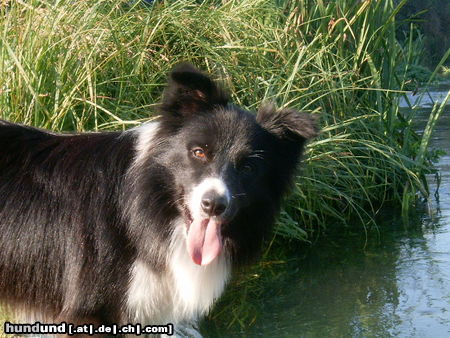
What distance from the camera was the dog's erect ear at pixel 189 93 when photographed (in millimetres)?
3508

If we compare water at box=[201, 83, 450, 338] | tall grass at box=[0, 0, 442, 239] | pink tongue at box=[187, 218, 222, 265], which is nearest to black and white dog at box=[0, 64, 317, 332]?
pink tongue at box=[187, 218, 222, 265]

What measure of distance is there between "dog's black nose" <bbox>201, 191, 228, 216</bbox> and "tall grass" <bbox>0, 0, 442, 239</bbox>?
5.97 feet

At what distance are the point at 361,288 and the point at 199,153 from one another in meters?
2.37

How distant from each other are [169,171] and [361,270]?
8.70ft

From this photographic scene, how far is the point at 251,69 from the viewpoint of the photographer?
241 inches

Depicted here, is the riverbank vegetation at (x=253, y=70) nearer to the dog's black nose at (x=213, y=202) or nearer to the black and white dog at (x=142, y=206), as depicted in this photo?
the black and white dog at (x=142, y=206)

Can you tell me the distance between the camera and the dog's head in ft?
11.0

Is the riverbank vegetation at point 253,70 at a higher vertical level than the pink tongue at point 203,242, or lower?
higher

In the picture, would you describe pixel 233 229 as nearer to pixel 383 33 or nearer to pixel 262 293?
pixel 262 293

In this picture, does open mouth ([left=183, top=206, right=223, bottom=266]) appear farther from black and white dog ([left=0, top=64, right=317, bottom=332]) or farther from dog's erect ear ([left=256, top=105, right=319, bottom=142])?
dog's erect ear ([left=256, top=105, right=319, bottom=142])

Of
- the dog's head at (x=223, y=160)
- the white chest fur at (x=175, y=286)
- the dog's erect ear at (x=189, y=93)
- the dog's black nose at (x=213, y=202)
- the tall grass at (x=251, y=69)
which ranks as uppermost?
the tall grass at (x=251, y=69)

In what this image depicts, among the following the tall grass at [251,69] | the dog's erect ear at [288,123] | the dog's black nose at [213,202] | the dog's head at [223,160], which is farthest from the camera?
the tall grass at [251,69]

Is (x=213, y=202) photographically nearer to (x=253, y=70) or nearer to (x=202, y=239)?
(x=202, y=239)

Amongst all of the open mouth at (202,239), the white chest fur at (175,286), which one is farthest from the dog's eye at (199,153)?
the white chest fur at (175,286)
